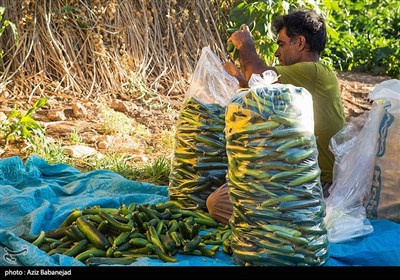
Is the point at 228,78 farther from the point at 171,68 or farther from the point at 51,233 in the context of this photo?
the point at 171,68

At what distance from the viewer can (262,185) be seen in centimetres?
329

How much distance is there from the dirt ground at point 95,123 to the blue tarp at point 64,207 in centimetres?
104

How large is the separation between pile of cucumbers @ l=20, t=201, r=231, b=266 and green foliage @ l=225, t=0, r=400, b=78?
434 centimetres

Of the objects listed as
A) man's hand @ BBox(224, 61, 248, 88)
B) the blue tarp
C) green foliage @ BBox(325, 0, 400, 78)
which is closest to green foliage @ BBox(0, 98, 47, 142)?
the blue tarp

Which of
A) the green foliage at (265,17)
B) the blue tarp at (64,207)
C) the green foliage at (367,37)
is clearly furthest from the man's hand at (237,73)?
the green foliage at (367,37)

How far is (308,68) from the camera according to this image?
14.2 ft

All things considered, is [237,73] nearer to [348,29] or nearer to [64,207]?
[64,207]

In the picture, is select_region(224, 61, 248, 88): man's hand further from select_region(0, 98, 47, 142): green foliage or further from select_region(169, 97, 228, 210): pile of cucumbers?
select_region(0, 98, 47, 142): green foliage

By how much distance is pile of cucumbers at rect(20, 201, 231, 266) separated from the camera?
3.56m

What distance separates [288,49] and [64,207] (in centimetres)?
172

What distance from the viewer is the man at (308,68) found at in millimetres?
4316

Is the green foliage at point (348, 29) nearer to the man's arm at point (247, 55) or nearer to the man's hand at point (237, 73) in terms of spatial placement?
the man's hand at point (237, 73)
